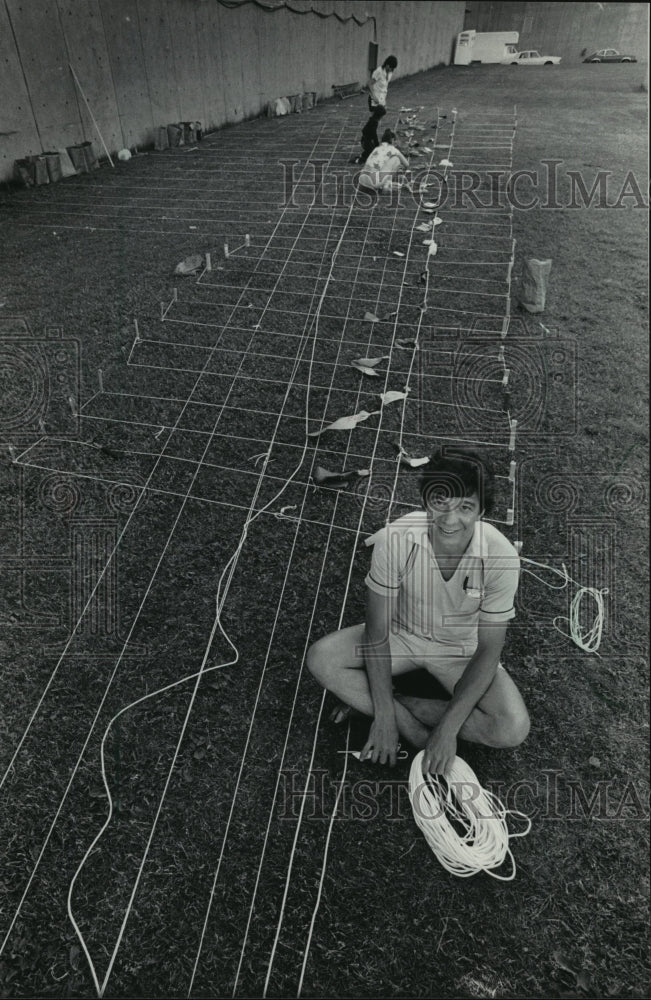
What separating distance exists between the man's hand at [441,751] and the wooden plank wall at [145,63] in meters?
7.35

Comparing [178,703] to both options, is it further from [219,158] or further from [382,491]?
[219,158]

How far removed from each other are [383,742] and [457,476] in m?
0.83

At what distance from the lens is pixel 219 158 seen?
7855mm

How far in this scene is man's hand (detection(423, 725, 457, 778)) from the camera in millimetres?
1769

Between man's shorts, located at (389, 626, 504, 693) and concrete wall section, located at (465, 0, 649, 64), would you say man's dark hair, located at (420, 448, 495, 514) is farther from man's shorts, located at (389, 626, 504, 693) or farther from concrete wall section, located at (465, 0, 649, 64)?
concrete wall section, located at (465, 0, 649, 64)

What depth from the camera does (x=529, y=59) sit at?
70.9 ft

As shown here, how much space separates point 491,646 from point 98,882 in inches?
47.9

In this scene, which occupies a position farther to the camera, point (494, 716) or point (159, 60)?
point (159, 60)

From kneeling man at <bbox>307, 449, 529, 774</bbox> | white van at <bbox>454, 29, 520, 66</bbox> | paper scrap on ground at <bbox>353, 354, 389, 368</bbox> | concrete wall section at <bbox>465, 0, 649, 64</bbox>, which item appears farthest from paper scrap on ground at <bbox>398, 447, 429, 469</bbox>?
concrete wall section at <bbox>465, 0, 649, 64</bbox>

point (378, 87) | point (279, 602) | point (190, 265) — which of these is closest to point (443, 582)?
point (279, 602)

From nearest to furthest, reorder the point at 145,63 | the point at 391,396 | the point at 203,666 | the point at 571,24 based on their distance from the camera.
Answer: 1. the point at 203,666
2. the point at 391,396
3. the point at 145,63
4. the point at 571,24

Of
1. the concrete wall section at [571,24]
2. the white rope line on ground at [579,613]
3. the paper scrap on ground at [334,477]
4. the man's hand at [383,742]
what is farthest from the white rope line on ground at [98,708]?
the concrete wall section at [571,24]

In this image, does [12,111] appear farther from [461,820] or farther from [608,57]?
[608,57]

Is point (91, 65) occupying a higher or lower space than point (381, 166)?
higher
